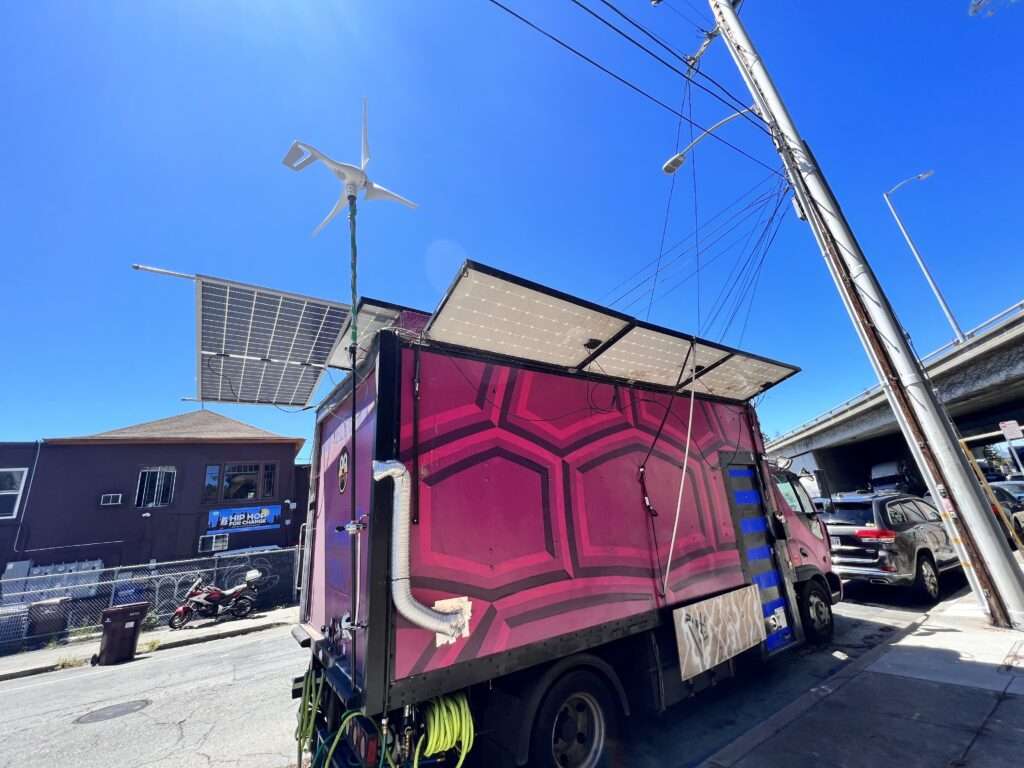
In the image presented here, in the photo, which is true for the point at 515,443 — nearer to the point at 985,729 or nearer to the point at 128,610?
the point at 985,729

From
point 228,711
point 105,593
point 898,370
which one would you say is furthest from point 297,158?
point 105,593

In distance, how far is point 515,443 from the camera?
3473 millimetres

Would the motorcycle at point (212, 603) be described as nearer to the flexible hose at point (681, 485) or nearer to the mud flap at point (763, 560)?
the flexible hose at point (681, 485)

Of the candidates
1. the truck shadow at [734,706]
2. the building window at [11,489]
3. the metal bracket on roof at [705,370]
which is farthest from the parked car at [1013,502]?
the building window at [11,489]

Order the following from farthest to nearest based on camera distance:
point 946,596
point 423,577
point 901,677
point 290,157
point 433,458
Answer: point 946,596, point 901,677, point 290,157, point 433,458, point 423,577

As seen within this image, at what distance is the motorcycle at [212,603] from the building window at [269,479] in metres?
6.91

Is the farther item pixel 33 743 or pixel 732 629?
pixel 33 743

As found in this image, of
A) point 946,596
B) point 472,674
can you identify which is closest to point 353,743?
point 472,674

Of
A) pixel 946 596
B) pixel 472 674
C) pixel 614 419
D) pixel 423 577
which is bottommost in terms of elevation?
pixel 946 596

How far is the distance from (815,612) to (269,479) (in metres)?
21.9

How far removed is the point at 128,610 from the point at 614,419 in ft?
39.5

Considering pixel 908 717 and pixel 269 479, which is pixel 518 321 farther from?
pixel 269 479

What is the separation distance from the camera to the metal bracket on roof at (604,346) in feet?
13.2

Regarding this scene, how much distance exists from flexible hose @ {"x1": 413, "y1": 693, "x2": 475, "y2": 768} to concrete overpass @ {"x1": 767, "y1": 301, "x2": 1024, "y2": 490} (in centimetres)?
1545
